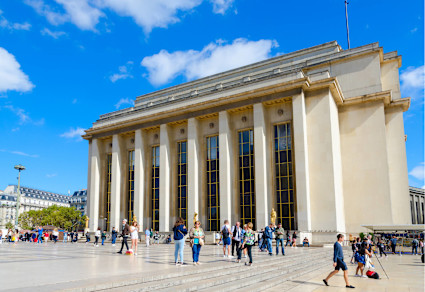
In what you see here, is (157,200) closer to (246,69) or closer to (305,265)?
(246,69)

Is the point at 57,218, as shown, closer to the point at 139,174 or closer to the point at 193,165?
the point at 139,174

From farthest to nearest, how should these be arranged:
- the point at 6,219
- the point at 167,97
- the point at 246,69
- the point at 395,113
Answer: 1. the point at 6,219
2. the point at 167,97
3. the point at 246,69
4. the point at 395,113

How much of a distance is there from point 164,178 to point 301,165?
14.6 metres

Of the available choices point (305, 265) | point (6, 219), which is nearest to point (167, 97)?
point (305, 265)

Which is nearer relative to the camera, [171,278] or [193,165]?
[171,278]

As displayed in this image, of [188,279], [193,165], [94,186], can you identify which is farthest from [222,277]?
[94,186]

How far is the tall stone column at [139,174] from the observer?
39875mm

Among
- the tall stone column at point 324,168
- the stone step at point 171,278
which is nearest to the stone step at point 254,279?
the stone step at point 171,278

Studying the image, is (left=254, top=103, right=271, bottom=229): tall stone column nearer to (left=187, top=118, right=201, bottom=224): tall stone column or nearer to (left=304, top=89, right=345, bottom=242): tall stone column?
(left=304, top=89, right=345, bottom=242): tall stone column

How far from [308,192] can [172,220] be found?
48.8 feet

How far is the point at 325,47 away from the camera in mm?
40750

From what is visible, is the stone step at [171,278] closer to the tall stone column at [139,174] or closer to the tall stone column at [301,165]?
the tall stone column at [301,165]

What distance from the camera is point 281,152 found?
33781 millimetres

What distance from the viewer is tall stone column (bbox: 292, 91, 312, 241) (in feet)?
100
